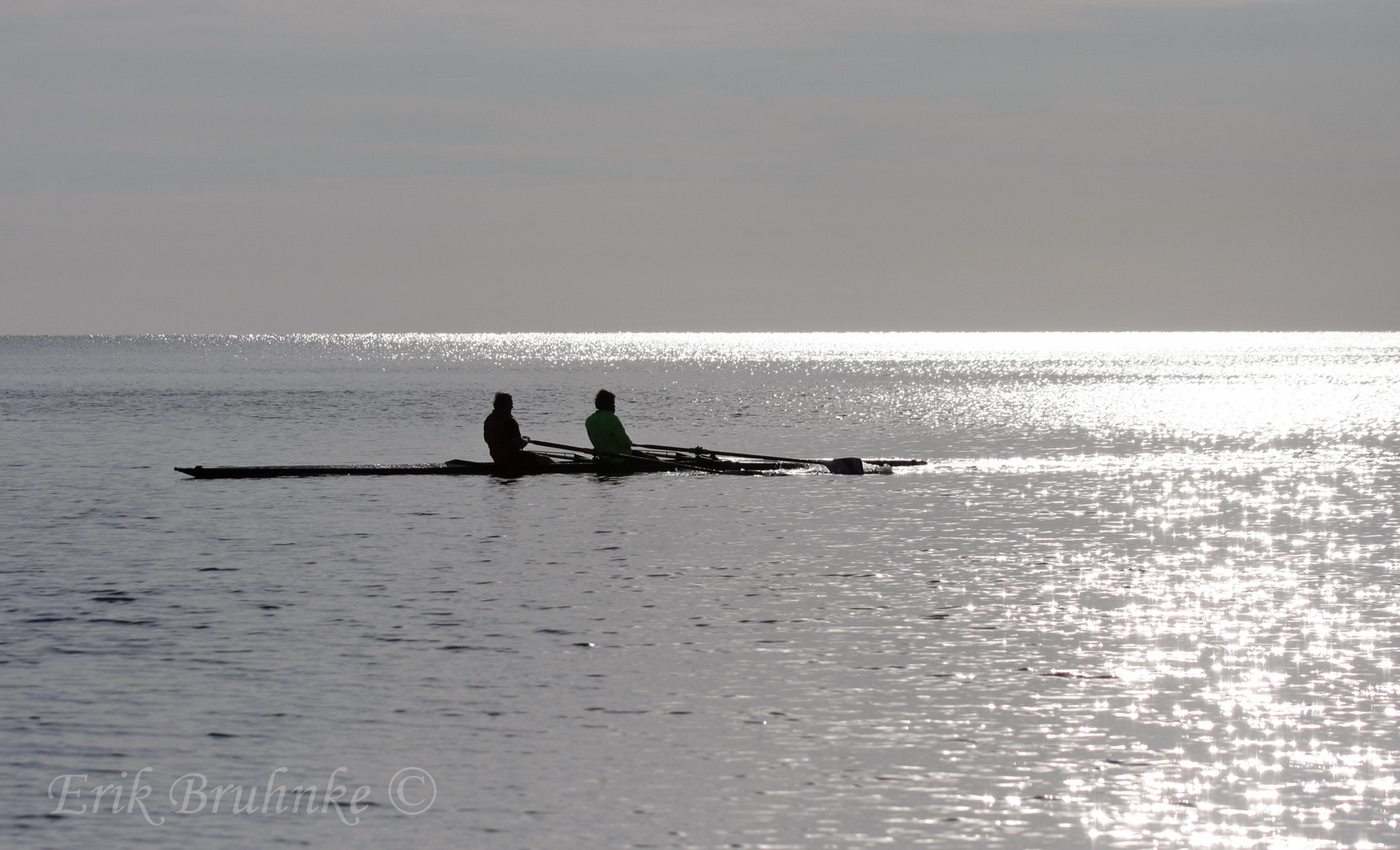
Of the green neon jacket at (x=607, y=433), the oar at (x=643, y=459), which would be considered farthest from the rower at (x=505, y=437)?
the green neon jacket at (x=607, y=433)

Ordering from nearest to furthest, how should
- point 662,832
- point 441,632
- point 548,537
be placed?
point 662,832 < point 441,632 < point 548,537

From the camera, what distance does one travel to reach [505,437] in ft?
94.4

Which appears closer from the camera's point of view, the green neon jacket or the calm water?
the calm water

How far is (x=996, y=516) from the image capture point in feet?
87.9

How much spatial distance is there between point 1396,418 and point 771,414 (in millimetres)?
29800

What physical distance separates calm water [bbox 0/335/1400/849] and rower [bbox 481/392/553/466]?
93 centimetres

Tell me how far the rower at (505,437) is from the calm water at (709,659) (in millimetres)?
925

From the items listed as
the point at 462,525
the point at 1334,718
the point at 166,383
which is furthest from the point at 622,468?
the point at 166,383

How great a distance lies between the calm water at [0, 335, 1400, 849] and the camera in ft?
31.0

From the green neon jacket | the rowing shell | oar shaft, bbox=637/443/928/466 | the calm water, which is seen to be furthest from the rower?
oar shaft, bbox=637/443/928/466

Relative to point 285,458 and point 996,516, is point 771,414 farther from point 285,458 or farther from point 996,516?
point 996,516

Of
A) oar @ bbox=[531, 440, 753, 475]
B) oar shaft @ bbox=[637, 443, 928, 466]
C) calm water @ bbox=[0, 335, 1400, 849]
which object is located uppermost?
oar shaft @ bbox=[637, 443, 928, 466]

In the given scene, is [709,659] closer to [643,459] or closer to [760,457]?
[643,459]

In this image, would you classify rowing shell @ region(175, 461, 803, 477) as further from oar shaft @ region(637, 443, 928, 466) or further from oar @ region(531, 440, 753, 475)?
oar shaft @ region(637, 443, 928, 466)
